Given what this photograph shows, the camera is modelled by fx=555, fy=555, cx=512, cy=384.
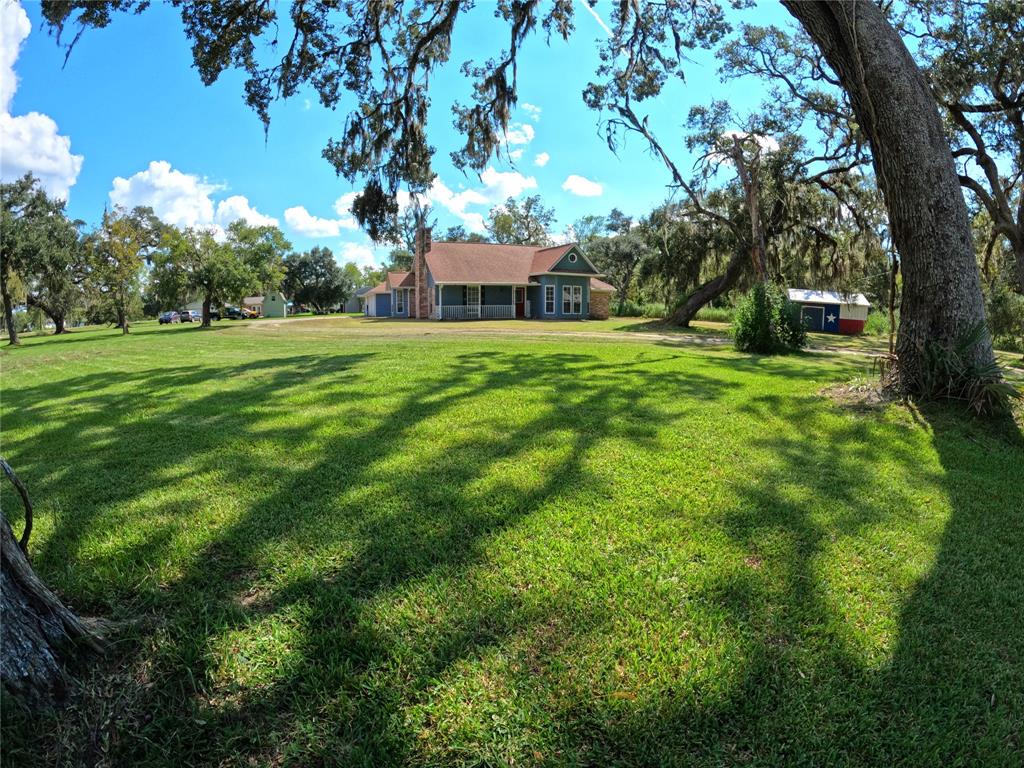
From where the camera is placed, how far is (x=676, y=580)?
8.36 ft

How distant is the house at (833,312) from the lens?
29.8 metres

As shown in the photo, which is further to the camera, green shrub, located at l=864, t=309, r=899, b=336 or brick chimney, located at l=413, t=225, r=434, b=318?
brick chimney, located at l=413, t=225, r=434, b=318

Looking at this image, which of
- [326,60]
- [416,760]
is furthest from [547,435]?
[326,60]

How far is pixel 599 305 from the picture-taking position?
36.6 meters

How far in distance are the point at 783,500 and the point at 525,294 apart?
110ft

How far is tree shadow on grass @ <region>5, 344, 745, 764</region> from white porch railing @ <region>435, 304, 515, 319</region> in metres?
27.8

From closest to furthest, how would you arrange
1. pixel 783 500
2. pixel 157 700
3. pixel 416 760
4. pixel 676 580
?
pixel 416 760
pixel 157 700
pixel 676 580
pixel 783 500

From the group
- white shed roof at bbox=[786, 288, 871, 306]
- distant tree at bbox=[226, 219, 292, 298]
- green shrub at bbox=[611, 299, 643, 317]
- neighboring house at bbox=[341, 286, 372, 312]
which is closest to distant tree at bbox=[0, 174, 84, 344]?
distant tree at bbox=[226, 219, 292, 298]

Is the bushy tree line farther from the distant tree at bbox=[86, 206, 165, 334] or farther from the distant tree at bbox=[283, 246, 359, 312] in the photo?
the distant tree at bbox=[283, 246, 359, 312]

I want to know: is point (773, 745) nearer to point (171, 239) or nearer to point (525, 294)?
point (525, 294)

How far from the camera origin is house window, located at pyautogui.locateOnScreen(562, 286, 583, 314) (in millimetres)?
35812

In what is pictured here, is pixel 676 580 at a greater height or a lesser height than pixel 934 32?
lesser

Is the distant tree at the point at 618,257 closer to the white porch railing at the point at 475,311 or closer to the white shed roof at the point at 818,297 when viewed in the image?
the white porch railing at the point at 475,311

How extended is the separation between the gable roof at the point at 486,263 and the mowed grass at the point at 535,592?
29717mm
